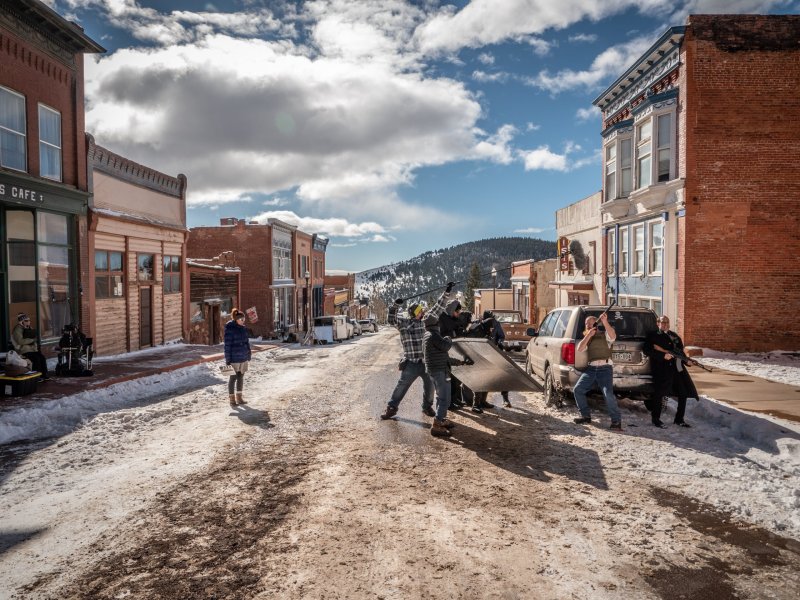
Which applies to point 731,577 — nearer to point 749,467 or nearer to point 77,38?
point 749,467

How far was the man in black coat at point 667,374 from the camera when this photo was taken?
24.4 feet

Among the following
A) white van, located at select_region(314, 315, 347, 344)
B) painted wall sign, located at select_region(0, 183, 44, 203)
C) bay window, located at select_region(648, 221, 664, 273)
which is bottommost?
white van, located at select_region(314, 315, 347, 344)

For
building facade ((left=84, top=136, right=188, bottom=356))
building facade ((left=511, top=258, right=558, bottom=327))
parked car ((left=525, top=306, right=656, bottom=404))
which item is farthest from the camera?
building facade ((left=511, top=258, right=558, bottom=327))

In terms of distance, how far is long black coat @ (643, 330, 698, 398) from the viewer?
7.45m

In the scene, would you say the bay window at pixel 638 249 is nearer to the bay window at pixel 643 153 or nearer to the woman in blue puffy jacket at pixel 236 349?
the bay window at pixel 643 153

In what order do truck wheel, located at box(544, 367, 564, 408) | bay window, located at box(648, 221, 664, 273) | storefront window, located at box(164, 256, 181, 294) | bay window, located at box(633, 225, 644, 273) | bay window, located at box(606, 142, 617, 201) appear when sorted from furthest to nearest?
storefront window, located at box(164, 256, 181, 294) → bay window, located at box(606, 142, 617, 201) → bay window, located at box(633, 225, 644, 273) → bay window, located at box(648, 221, 664, 273) → truck wheel, located at box(544, 367, 564, 408)

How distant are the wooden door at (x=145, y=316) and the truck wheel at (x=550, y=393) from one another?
51.6 ft

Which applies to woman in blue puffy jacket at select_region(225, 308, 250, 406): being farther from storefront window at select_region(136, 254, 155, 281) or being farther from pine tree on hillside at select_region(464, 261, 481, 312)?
pine tree on hillside at select_region(464, 261, 481, 312)

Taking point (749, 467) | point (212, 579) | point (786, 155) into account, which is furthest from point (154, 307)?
point (786, 155)

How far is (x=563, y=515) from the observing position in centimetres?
448

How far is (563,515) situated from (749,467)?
2.82 m

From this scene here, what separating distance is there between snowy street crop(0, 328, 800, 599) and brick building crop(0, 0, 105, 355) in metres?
6.96

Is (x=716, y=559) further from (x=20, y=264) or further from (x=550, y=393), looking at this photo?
(x=20, y=264)

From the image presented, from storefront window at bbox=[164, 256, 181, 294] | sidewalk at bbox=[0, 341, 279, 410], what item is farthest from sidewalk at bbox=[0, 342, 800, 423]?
storefront window at bbox=[164, 256, 181, 294]
